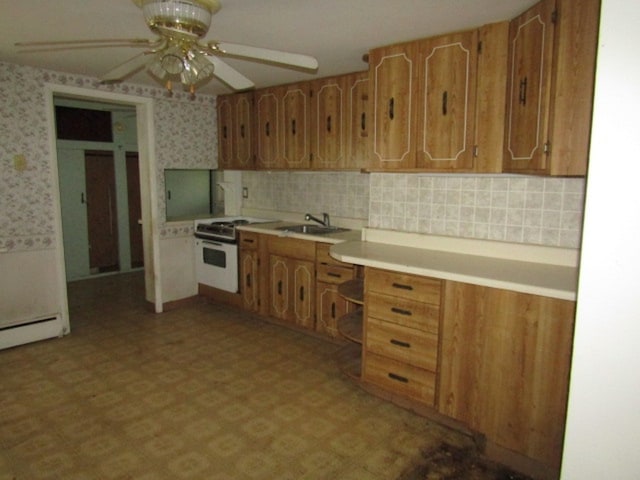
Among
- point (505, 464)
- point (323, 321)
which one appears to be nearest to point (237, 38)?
point (323, 321)

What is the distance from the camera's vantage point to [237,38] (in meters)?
2.76

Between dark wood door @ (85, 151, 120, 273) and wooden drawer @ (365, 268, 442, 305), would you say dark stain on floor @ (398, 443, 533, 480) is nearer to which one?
wooden drawer @ (365, 268, 442, 305)

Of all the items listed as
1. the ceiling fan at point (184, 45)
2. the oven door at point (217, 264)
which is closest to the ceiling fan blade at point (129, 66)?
the ceiling fan at point (184, 45)

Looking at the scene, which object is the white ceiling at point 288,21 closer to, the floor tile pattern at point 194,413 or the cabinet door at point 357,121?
the cabinet door at point 357,121

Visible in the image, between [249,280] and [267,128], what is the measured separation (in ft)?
5.05

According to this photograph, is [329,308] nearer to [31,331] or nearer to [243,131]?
[243,131]

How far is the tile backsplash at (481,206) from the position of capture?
8.37 ft

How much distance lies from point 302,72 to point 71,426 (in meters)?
3.01

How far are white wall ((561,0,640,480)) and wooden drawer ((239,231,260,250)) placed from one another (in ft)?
11.8

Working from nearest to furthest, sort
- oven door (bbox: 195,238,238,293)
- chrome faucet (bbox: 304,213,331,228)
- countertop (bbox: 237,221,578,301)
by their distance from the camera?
countertop (bbox: 237,221,578,301), chrome faucet (bbox: 304,213,331,228), oven door (bbox: 195,238,238,293)

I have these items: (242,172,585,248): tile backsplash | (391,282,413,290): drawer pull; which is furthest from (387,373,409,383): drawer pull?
(242,172,585,248): tile backsplash

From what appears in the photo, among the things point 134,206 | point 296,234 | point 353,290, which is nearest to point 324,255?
point 296,234

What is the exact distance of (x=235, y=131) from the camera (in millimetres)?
4727

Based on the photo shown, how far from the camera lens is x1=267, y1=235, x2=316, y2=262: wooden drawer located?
3758mm
